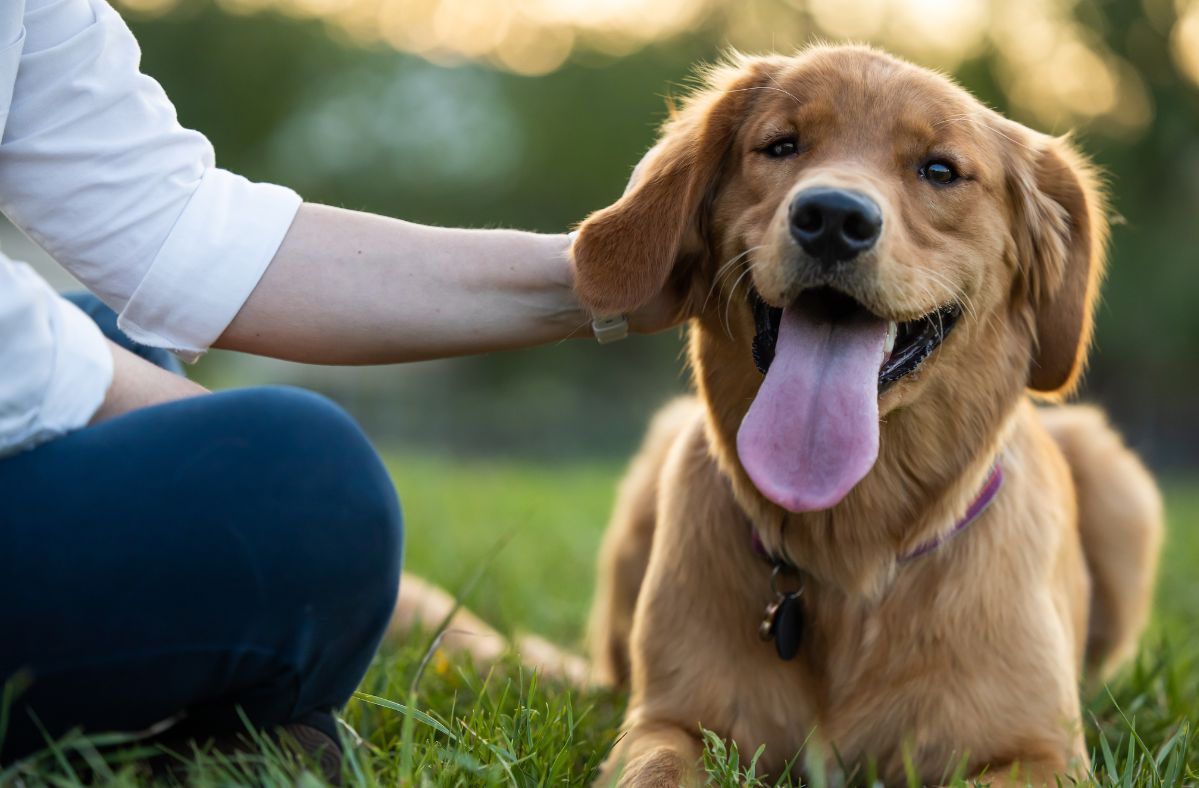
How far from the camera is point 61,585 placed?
1711 mm

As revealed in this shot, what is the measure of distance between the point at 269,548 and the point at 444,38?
1921cm

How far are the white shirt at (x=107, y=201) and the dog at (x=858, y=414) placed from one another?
71 centimetres

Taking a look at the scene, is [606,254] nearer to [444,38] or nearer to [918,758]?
[918,758]

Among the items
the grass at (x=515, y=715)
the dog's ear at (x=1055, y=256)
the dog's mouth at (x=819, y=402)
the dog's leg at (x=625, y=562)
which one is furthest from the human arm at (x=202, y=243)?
the dog's leg at (x=625, y=562)

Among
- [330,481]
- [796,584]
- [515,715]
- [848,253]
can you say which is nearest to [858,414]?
[848,253]

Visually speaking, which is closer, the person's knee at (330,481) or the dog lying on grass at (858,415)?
the person's knee at (330,481)

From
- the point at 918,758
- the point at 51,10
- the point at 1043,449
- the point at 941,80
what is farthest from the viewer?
the point at 1043,449

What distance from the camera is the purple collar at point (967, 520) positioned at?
2.64 metres

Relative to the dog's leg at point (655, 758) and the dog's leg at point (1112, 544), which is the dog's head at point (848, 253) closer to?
the dog's leg at point (655, 758)

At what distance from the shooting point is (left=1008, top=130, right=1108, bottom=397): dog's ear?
2.74m

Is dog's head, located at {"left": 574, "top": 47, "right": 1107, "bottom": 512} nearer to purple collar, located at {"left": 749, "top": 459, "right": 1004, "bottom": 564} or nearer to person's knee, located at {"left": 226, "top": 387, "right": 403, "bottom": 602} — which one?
purple collar, located at {"left": 749, "top": 459, "right": 1004, "bottom": 564}

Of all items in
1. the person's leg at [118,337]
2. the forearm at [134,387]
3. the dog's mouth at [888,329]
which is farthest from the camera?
the person's leg at [118,337]

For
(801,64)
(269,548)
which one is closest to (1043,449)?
(801,64)

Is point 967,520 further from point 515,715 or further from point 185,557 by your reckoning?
point 185,557
